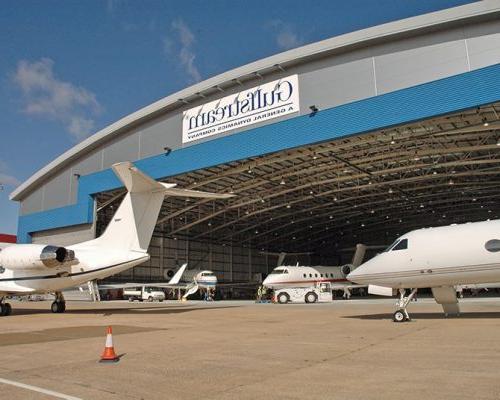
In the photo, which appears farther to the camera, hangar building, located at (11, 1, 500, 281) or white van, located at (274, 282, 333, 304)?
white van, located at (274, 282, 333, 304)

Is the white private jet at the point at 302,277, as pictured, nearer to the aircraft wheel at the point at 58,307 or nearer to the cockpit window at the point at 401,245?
the aircraft wheel at the point at 58,307

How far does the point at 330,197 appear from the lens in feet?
147

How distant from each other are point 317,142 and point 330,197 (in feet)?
63.2

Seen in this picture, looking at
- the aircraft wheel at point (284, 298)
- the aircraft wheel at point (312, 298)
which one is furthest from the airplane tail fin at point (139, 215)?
the aircraft wheel at point (284, 298)

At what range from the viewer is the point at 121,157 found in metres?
37.9

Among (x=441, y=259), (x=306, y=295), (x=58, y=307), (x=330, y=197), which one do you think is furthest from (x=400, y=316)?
(x=330, y=197)

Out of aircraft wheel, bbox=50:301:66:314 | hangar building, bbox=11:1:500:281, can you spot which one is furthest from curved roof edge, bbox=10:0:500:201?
aircraft wheel, bbox=50:301:66:314

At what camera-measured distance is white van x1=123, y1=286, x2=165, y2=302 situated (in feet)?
144

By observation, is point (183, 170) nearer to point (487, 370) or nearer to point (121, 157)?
point (121, 157)

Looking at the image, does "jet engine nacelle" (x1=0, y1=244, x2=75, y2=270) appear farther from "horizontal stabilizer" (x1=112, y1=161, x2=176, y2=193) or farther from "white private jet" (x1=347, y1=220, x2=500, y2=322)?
"white private jet" (x1=347, y1=220, x2=500, y2=322)

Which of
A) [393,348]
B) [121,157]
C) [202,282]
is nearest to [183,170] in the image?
[121,157]

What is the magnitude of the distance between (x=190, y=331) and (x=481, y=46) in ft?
67.9

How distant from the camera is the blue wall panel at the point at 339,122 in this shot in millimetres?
21312

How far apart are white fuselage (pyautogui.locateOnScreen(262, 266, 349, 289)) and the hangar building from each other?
6948 millimetres
